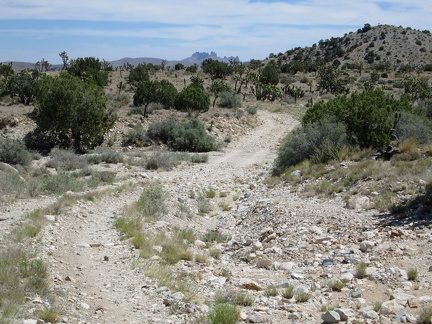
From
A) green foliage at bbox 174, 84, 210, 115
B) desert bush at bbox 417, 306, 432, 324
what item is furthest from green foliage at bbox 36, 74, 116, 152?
desert bush at bbox 417, 306, 432, 324

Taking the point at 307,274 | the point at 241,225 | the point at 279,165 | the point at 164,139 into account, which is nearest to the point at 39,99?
the point at 164,139

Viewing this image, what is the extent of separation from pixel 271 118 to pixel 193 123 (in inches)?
508

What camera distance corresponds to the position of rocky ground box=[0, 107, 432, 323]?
639 centimetres

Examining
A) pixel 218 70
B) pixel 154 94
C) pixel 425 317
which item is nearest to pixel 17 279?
pixel 425 317

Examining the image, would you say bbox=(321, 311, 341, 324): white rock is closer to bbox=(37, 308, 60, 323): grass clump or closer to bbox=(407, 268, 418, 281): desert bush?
bbox=(407, 268, 418, 281): desert bush

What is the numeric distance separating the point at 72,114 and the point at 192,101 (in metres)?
10.3

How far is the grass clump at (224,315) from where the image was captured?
232 inches

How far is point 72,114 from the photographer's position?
2566 cm

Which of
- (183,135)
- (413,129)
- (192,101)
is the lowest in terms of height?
(183,135)

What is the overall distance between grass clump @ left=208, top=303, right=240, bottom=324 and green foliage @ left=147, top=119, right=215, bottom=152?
2162 cm

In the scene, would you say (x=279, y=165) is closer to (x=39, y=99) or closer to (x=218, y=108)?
(x=39, y=99)

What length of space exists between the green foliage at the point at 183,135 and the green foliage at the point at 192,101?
4.39 meters

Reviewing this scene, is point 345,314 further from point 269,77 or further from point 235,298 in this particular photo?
point 269,77

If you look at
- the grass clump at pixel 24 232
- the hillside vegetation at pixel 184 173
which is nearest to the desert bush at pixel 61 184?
the hillside vegetation at pixel 184 173
